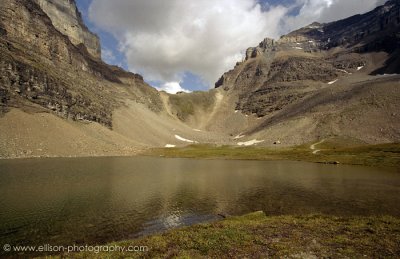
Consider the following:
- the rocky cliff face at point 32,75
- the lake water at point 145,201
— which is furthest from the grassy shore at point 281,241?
the rocky cliff face at point 32,75

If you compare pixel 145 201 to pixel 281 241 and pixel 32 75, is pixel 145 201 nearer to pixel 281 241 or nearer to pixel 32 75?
pixel 281 241

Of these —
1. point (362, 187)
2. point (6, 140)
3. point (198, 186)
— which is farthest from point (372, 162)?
point (6, 140)

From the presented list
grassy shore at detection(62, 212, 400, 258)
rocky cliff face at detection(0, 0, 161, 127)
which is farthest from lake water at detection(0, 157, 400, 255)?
rocky cliff face at detection(0, 0, 161, 127)

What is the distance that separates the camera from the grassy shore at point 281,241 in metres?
18.5

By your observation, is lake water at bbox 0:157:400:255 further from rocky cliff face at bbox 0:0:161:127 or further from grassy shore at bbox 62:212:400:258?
rocky cliff face at bbox 0:0:161:127

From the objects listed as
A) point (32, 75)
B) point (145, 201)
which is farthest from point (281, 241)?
point (32, 75)

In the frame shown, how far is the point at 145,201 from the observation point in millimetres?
41344

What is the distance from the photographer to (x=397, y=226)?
2414 cm

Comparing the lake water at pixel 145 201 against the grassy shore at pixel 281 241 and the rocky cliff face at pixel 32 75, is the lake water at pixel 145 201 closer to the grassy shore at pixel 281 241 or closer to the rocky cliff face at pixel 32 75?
the grassy shore at pixel 281 241

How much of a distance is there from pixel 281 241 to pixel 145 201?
24.4 m

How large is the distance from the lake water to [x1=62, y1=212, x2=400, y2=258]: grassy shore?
7459 mm

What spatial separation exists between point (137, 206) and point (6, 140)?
310 feet

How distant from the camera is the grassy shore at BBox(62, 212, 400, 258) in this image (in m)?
18.5

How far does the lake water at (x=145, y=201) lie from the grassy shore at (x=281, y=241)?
7.46 m
